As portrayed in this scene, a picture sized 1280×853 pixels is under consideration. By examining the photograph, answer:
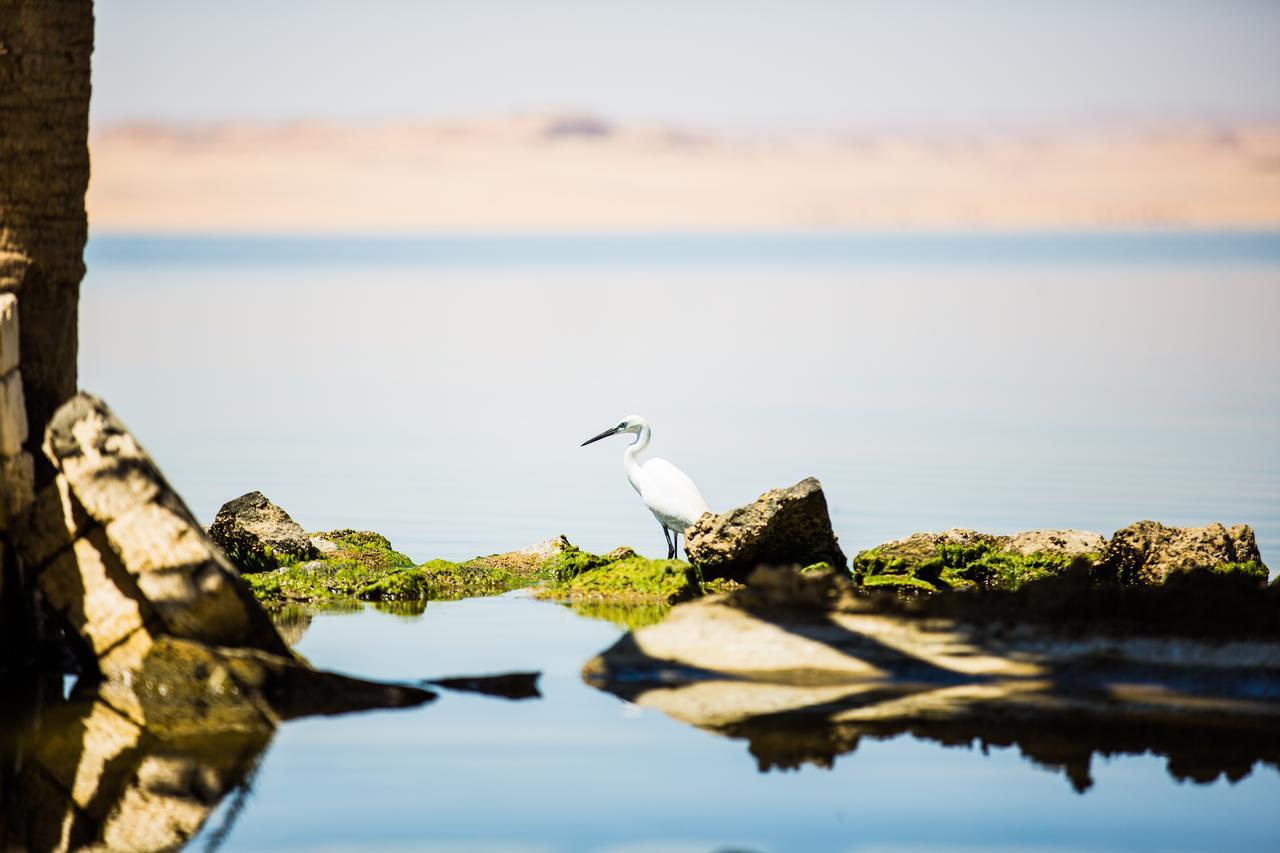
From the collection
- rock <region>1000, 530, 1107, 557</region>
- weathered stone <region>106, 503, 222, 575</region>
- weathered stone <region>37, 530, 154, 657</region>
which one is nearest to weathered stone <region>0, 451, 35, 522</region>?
weathered stone <region>37, 530, 154, 657</region>

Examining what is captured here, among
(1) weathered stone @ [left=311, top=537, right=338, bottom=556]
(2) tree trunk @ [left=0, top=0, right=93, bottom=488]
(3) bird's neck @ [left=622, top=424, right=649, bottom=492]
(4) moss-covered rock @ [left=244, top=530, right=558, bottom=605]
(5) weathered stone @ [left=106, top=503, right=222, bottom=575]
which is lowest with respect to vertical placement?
(4) moss-covered rock @ [left=244, top=530, right=558, bottom=605]

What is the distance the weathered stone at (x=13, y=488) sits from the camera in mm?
8344

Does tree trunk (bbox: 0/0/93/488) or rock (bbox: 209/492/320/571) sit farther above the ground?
tree trunk (bbox: 0/0/93/488)

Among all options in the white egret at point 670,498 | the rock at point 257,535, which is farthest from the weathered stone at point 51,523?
the white egret at point 670,498

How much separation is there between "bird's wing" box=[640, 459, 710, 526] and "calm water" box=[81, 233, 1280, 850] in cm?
141

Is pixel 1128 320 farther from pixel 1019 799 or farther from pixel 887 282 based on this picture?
pixel 1019 799

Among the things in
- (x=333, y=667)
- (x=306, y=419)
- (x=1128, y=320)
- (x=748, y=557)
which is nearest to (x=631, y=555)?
(x=748, y=557)

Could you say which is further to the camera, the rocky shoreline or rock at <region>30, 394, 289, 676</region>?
the rocky shoreline

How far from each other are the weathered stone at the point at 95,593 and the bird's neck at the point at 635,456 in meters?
5.41

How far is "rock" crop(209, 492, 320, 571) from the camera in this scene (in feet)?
37.9

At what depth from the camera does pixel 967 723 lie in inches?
316

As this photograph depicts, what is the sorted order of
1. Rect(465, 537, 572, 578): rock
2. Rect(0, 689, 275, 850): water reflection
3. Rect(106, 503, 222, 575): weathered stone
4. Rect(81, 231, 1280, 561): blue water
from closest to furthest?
Rect(0, 689, 275, 850): water reflection < Rect(106, 503, 222, 575): weathered stone < Rect(465, 537, 572, 578): rock < Rect(81, 231, 1280, 561): blue water

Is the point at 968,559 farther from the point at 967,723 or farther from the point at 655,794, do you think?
the point at 655,794

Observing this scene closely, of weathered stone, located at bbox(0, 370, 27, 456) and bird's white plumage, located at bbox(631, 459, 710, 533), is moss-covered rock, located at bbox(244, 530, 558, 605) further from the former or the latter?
weathered stone, located at bbox(0, 370, 27, 456)
